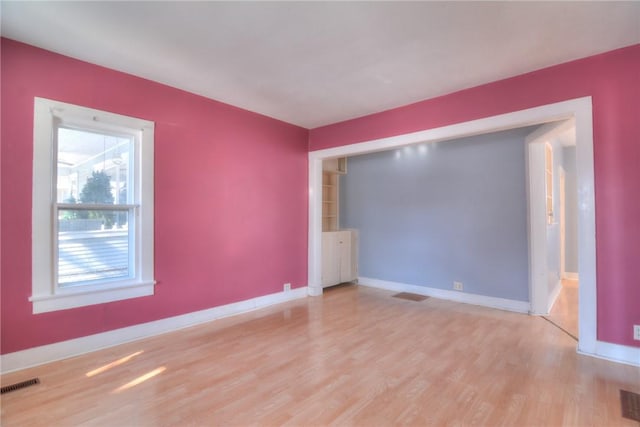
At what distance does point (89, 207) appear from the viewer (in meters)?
2.88

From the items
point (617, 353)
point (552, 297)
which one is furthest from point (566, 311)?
point (617, 353)

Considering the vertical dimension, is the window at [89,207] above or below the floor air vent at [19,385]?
above

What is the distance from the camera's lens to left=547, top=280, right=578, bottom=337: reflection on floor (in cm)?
341

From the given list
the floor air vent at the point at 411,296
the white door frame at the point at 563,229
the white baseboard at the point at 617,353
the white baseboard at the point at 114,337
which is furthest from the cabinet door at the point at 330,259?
the white door frame at the point at 563,229

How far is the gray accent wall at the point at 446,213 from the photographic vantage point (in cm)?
410

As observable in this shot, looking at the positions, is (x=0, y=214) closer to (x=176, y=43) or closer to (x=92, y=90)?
(x=92, y=90)

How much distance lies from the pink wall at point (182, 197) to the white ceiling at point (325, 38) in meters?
0.25

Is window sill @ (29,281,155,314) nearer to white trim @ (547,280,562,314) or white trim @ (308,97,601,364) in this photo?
white trim @ (308,97,601,364)

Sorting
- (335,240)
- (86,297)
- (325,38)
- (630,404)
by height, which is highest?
(325,38)

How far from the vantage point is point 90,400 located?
208cm

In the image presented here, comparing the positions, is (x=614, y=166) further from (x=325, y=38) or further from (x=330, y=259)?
(x=330, y=259)

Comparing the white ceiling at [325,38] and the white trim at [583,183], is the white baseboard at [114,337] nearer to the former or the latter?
the white ceiling at [325,38]

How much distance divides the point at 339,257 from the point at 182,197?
9.49ft

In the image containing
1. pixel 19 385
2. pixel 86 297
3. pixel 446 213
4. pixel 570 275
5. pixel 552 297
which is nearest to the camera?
pixel 19 385
